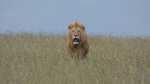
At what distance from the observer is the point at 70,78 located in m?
6.91

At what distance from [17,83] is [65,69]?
1383 mm

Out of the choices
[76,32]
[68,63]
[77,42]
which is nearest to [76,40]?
[77,42]

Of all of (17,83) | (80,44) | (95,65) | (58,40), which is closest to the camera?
(17,83)

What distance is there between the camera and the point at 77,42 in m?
9.28

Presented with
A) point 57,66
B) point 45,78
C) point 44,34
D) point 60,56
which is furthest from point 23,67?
point 44,34

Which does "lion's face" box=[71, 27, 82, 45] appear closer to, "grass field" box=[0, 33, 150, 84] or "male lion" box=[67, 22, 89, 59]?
"male lion" box=[67, 22, 89, 59]

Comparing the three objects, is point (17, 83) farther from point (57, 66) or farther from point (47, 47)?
point (47, 47)

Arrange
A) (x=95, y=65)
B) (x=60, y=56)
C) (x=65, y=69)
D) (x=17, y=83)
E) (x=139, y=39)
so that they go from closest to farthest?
(x=17, y=83)
(x=65, y=69)
(x=95, y=65)
(x=60, y=56)
(x=139, y=39)

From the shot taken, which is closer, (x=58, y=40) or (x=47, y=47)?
(x=47, y=47)

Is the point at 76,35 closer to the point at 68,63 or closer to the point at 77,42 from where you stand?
the point at 77,42

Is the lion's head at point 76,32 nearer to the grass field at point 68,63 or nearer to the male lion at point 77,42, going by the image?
the male lion at point 77,42

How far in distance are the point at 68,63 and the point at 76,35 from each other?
2.71ft

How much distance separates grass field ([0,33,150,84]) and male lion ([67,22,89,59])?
26 cm

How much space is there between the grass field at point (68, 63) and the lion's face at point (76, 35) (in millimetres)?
496
